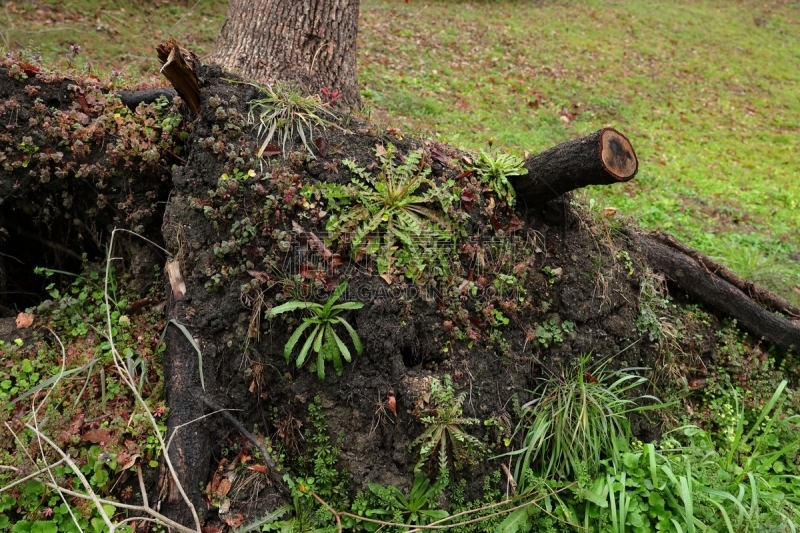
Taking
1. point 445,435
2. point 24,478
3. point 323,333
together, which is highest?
point 323,333

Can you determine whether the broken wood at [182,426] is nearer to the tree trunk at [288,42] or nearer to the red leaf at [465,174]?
the red leaf at [465,174]

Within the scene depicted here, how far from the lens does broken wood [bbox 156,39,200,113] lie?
3.46 metres

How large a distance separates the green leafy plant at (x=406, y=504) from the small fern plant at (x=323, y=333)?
742 millimetres

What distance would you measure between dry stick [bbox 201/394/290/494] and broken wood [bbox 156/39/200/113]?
6.66 ft

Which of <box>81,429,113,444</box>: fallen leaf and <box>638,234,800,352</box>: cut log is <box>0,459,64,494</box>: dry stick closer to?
<box>81,429,113,444</box>: fallen leaf

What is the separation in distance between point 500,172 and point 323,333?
168 cm

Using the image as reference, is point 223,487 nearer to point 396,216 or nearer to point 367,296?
point 367,296

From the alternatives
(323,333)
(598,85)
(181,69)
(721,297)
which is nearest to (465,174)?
(323,333)

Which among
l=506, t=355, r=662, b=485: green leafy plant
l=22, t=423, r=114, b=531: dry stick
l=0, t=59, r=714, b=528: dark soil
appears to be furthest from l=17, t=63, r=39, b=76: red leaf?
l=506, t=355, r=662, b=485: green leafy plant

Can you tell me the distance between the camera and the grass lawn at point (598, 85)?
283 inches

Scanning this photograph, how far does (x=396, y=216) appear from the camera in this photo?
11.6 feet

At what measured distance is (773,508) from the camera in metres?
3.29

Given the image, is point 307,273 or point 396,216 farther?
point 396,216

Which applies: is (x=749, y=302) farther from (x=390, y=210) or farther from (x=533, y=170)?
(x=390, y=210)
